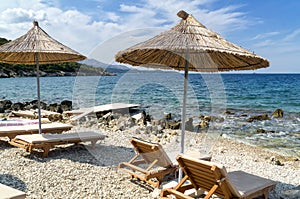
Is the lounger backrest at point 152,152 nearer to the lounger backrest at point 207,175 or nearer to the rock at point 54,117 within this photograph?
the lounger backrest at point 207,175

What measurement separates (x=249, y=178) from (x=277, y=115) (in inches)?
559

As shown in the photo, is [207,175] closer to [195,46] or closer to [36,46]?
[195,46]

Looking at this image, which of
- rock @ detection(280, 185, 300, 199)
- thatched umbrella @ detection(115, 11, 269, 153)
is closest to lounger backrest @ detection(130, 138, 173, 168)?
thatched umbrella @ detection(115, 11, 269, 153)

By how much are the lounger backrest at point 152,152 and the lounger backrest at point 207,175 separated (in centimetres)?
71

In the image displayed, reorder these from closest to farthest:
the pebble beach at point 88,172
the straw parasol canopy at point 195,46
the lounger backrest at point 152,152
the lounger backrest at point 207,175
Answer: the lounger backrest at point 207,175 → the straw parasol canopy at point 195,46 → the pebble beach at point 88,172 → the lounger backrest at point 152,152

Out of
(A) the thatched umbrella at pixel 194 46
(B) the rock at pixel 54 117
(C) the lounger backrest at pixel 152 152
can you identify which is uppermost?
(A) the thatched umbrella at pixel 194 46

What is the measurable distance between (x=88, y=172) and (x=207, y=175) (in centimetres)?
206

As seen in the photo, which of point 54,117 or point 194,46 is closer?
point 194,46

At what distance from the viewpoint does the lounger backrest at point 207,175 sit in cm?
281

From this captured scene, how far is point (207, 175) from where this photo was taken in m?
2.99

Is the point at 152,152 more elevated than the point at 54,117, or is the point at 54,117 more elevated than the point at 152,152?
the point at 152,152

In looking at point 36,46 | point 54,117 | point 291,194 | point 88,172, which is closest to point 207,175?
point 291,194

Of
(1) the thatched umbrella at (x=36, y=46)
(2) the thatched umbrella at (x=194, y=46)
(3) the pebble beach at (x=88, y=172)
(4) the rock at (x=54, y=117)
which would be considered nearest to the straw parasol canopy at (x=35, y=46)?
(1) the thatched umbrella at (x=36, y=46)

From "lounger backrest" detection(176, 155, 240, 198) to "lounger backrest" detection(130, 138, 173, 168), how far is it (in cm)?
Result: 71
